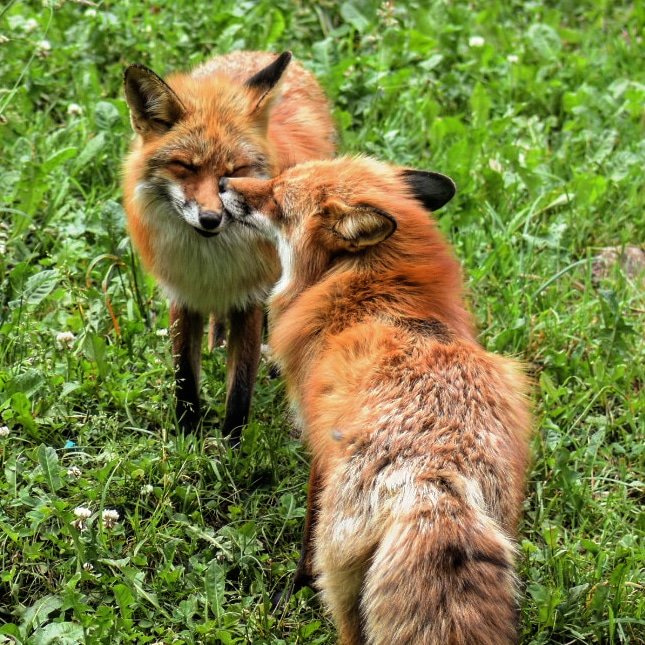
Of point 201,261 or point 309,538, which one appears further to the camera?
point 201,261

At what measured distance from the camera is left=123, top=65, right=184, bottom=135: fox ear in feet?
15.9

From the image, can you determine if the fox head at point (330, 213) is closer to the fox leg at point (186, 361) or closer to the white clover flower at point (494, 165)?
the fox leg at point (186, 361)

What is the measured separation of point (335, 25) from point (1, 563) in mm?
6002

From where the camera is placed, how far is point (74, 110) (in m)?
6.95

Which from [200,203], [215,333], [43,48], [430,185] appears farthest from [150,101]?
[43,48]

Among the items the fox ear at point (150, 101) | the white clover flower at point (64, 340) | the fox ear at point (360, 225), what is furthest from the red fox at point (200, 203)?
the fox ear at point (360, 225)

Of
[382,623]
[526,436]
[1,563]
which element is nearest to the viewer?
[382,623]

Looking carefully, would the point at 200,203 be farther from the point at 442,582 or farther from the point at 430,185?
the point at 442,582

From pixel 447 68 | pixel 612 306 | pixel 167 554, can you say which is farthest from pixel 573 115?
pixel 167 554

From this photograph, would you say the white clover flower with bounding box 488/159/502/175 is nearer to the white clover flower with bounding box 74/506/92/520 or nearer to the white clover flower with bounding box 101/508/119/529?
the white clover flower with bounding box 101/508/119/529

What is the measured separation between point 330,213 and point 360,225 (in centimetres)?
20

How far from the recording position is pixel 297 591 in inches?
173

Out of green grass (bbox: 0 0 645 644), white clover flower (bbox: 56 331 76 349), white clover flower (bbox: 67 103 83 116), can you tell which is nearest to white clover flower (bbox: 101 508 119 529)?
green grass (bbox: 0 0 645 644)

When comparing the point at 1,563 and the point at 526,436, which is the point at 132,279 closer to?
the point at 1,563
